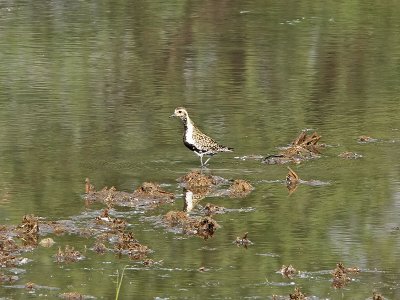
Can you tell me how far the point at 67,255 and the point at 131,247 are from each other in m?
0.61

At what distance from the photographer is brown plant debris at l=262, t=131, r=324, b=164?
16031 millimetres

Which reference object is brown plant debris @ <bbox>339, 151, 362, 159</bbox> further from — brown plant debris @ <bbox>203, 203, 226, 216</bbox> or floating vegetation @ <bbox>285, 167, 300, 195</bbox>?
brown plant debris @ <bbox>203, 203, 226, 216</bbox>

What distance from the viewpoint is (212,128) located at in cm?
1791

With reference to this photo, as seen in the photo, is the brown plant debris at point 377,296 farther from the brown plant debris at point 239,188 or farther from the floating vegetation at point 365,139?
the floating vegetation at point 365,139

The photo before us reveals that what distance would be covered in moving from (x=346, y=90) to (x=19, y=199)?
8.43 m

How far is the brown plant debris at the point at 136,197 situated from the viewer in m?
13.8

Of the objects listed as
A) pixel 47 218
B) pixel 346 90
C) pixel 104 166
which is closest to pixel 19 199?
pixel 47 218

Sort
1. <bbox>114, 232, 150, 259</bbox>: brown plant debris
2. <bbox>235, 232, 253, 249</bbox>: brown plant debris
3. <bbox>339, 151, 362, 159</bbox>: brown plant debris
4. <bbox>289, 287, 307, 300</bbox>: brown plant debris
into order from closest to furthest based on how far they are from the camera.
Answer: <bbox>289, 287, 307, 300</bbox>: brown plant debris, <bbox>114, 232, 150, 259</bbox>: brown plant debris, <bbox>235, 232, 253, 249</bbox>: brown plant debris, <bbox>339, 151, 362, 159</bbox>: brown plant debris

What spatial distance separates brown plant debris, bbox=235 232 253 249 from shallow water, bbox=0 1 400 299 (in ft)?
0.30

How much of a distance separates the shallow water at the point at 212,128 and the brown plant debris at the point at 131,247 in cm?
13

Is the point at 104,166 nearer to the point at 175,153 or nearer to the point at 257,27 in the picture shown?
the point at 175,153

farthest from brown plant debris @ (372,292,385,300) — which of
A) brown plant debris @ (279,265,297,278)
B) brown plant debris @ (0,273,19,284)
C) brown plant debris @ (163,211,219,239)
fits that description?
brown plant debris @ (0,273,19,284)

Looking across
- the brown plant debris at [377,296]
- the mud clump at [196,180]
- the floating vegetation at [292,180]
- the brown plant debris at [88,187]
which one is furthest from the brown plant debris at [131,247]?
the floating vegetation at [292,180]

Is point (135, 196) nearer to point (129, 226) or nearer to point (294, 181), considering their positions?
point (129, 226)
